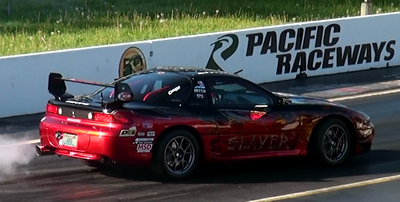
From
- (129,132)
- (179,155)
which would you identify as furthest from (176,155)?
(129,132)

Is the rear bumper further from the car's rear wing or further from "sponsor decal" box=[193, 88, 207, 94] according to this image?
"sponsor decal" box=[193, 88, 207, 94]

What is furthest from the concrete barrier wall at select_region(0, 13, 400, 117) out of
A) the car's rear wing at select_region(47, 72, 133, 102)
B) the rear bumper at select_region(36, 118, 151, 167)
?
the rear bumper at select_region(36, 118, 151, 167)

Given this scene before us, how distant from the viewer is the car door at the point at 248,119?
33.6 ft

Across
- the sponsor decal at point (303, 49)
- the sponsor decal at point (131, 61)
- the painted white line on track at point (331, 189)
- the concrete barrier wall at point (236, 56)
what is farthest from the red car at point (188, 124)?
the sponsor decal at point (303, 49)

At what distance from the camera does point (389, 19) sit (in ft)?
66.9

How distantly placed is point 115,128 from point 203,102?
1.22m

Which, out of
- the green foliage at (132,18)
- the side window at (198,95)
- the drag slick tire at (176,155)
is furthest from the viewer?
the green foliage at (132,18)

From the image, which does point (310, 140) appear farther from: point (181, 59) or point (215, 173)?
point (181, 59)

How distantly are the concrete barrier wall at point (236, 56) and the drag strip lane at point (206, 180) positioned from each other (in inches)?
158

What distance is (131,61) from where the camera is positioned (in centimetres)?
1659

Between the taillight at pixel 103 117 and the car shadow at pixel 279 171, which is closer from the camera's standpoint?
the taillight at pixel 103 117

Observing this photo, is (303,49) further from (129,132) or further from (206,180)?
(129,132)

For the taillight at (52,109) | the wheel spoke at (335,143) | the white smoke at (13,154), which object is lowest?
the white smoke at (13,154)

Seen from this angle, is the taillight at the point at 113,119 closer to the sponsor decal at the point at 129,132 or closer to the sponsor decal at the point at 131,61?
the sponsor decal at the point at 129,132
